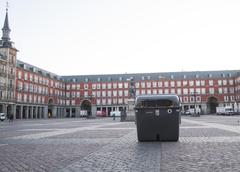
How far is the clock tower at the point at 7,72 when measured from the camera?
194ft

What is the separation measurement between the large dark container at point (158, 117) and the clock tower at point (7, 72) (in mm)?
53586

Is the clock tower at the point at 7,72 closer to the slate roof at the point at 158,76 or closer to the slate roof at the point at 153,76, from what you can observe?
the slate roof at the point at 153,76

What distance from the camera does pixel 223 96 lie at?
9294 cm

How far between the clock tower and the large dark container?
176ft

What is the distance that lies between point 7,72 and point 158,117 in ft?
190

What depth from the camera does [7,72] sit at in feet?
201

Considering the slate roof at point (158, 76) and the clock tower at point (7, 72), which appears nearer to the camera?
the clock tower at point (7, 72)

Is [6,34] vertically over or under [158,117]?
over

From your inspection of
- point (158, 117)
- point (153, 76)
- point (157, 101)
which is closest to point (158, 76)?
point (153, 76)

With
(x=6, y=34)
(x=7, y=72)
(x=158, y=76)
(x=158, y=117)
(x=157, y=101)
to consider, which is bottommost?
(x=158, y=117)

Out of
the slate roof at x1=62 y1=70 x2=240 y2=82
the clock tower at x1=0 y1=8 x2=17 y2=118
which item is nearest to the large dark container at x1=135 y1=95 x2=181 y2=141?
the clock tower at x1=0 y1=8 x2=17 y2=118

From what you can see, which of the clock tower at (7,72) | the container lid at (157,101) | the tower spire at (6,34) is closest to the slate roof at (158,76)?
the clock tower at (7,72)

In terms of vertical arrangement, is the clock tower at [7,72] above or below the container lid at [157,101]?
above

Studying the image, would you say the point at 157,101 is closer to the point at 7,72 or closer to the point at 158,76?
the point at 7,72
